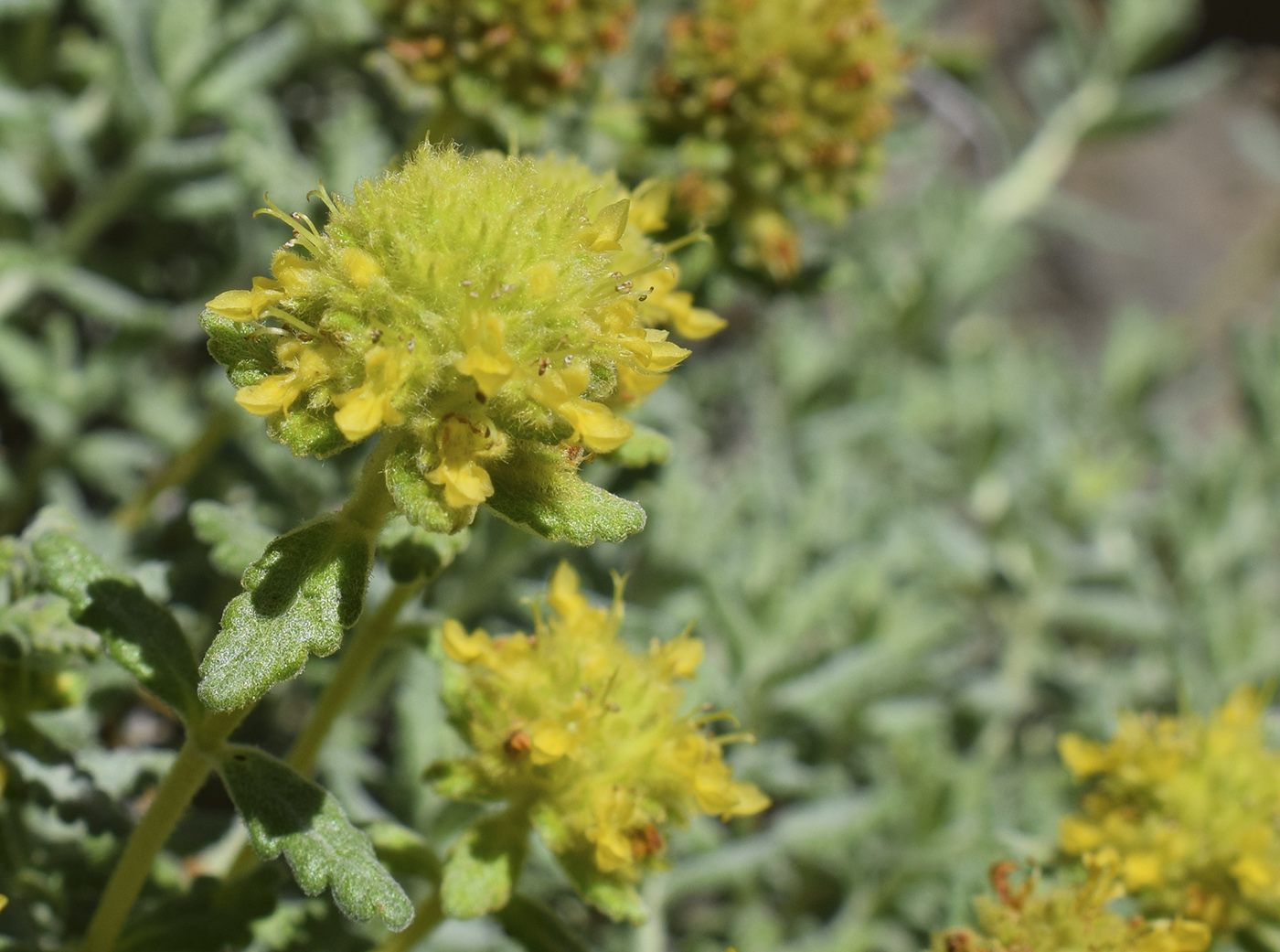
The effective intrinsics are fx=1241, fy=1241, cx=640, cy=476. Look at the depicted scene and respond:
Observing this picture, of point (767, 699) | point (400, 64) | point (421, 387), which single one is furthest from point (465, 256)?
point (767, 699)

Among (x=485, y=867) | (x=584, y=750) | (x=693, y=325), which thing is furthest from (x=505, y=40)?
(x=485, y=867)

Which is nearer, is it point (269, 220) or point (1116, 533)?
point (269, 220)

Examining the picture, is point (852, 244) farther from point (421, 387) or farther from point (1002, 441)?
point (421, 387)

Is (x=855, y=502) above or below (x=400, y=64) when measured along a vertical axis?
below

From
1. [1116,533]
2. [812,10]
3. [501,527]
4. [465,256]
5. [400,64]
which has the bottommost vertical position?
[501,527]

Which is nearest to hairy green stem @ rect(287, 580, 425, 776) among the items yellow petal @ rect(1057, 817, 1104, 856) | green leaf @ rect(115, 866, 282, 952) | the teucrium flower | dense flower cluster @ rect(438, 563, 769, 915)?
dense flower cluster @ rect(438, 563, 769, 915)

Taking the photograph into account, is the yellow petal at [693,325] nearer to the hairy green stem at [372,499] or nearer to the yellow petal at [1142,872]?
the hairy green stem at [372,499]

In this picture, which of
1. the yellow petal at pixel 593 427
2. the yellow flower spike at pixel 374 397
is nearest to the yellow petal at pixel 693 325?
the yellow petal at pixel 593 427
